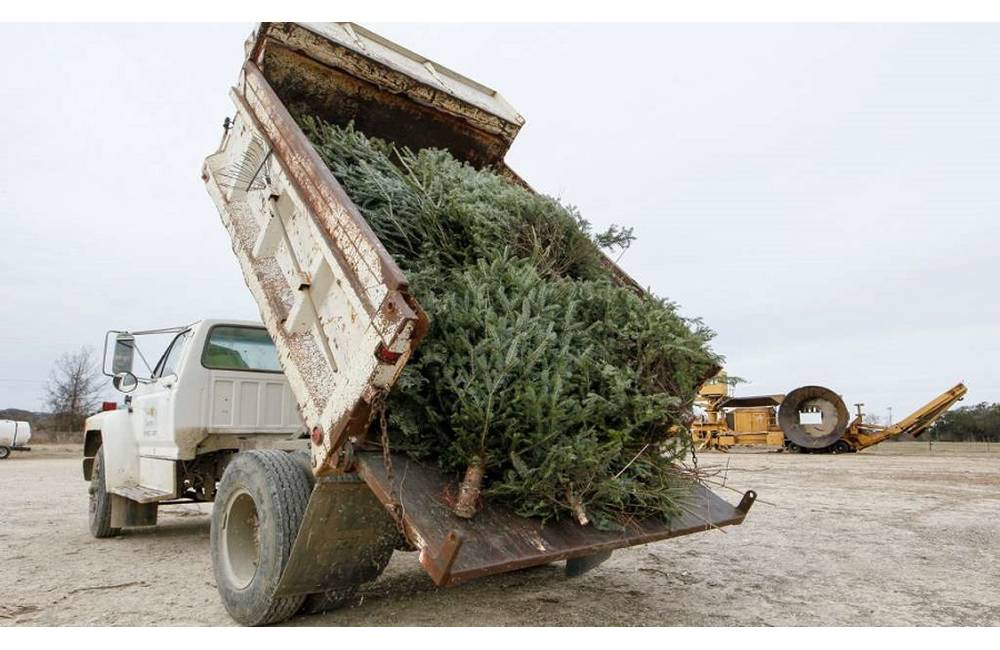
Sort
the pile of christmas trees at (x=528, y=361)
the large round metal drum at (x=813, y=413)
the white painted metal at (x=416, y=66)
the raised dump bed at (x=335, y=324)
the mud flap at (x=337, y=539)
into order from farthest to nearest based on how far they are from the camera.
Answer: the large round metal drum at (x=813, y=413)
the white painted metal at (x=416, y=66)
the mud flap at (x=337, y=539)
the pile of christmas trees at (x=528, y=361)
the raised dump bed at (x=335, y=324)

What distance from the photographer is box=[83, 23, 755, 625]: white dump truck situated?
2854mm

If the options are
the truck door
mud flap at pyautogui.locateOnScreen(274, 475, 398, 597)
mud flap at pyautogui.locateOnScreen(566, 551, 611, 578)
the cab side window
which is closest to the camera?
mud flap at pyautogui.locateOnScreen(274, 475, 398, 597)

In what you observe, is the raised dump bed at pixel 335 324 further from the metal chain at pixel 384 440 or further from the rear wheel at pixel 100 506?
the rear wheel at pixel 100 506

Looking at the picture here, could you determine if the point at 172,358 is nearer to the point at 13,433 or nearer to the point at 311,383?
the point at 311,383

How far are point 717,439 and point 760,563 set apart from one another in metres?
17.3

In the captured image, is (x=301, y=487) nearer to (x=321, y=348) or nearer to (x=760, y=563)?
(x=321, y=348)

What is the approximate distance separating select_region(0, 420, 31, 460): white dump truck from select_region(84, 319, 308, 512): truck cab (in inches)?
701

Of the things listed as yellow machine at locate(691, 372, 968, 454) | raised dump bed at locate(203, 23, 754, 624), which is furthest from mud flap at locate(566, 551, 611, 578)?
yellow machine at locate(691, 372, 968, 454)

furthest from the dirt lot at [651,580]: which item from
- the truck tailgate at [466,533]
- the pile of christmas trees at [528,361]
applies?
the pile of christmas trees at [528,361]

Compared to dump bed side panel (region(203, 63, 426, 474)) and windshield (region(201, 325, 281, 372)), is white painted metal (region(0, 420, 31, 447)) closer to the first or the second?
windshield (region(201, 325, 281, 372))

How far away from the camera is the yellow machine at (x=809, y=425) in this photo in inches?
775

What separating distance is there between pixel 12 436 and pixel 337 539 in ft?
72.1

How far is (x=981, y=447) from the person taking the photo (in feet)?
79.6

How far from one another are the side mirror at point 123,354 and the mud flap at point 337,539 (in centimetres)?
362
